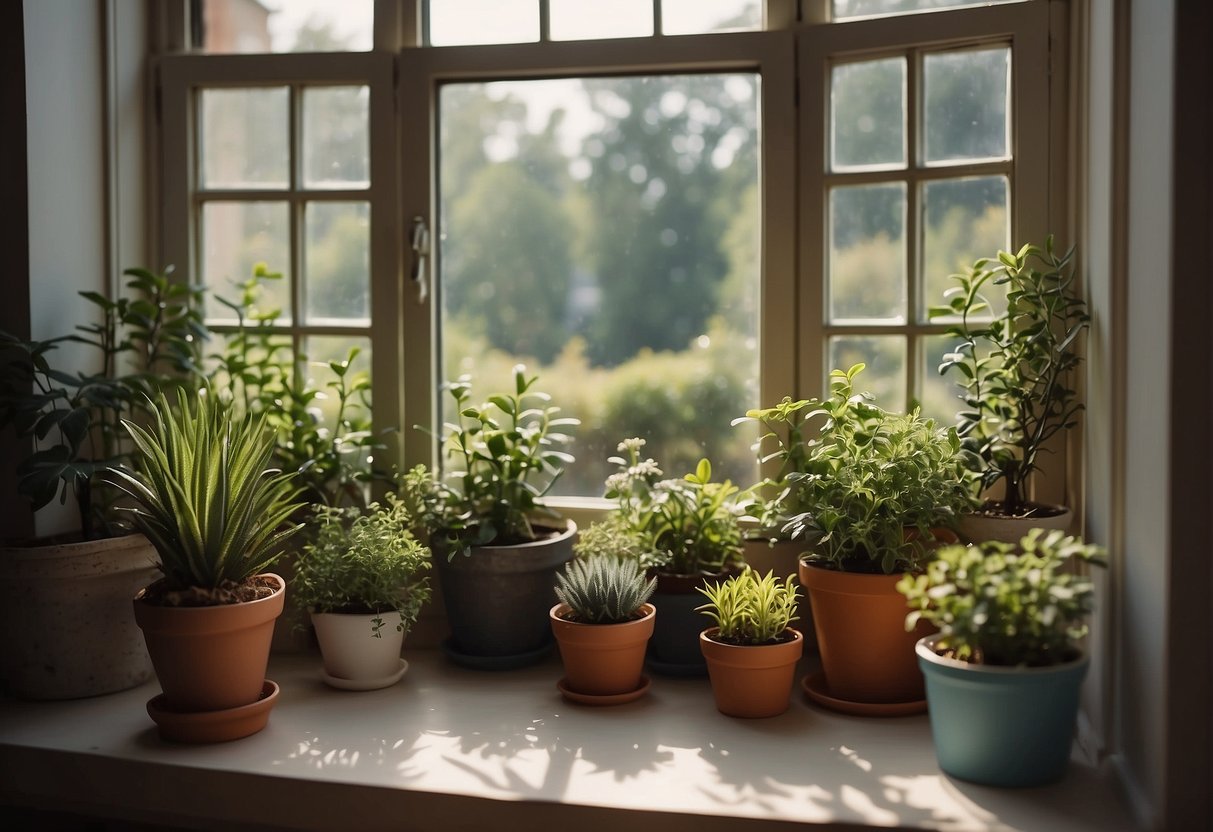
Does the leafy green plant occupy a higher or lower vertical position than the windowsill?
higher

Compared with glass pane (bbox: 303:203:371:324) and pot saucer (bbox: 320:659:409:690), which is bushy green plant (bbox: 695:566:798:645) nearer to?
pot saucer (bbox: 320:659:409:690)

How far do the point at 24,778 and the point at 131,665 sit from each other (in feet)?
1.17

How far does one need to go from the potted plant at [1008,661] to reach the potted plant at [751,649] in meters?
0.37

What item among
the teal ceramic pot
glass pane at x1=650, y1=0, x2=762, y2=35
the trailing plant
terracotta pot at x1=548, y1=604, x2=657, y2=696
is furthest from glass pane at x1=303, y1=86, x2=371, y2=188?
the teal ceramic pot

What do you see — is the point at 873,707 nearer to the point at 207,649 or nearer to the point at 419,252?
the point at 207,649

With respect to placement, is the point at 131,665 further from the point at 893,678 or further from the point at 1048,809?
the point at 1048,809

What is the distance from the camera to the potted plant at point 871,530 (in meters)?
2.04

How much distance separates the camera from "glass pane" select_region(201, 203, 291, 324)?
8.96 feet

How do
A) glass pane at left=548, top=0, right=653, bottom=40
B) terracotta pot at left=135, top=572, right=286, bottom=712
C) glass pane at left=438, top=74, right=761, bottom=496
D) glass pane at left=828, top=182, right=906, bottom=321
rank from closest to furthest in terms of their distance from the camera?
terracotta pot at left=135, top=572, right=286, bottom=712 → glass pane at left=828, top=182, right=906, bottom=321 → glass pane at left=548, top=0, right=653, bottom=40 → glass pane at left=438, top=74, right=761, bottom=496

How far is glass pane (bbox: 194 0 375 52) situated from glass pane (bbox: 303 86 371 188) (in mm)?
126

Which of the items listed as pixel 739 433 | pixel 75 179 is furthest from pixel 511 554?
pixel 75 179

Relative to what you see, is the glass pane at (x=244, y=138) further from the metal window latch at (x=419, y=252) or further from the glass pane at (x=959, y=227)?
the glass pane at (x=959, y=227)

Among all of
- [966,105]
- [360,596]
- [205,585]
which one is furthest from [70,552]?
[966,105]

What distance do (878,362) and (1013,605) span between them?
0.87 meters
